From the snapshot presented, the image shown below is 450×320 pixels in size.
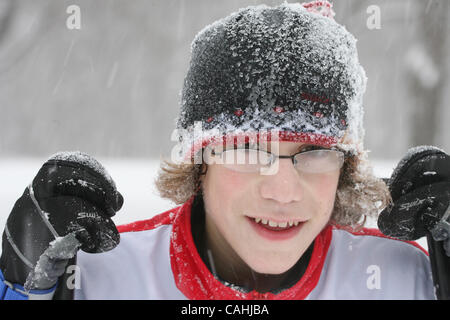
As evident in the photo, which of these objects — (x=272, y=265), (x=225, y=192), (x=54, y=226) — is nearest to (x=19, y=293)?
(x=54, y=226)

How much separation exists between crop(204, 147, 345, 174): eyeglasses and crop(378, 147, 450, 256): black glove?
1.32 feet

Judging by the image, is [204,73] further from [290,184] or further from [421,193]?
[421,193]

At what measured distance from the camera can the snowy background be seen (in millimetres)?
10234

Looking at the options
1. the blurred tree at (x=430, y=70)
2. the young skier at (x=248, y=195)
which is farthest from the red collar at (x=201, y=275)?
the blurred tree at (x=430, y=70)

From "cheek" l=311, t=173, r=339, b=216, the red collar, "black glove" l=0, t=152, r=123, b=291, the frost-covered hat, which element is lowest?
the red collar

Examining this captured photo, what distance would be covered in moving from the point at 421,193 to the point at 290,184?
0.66 m

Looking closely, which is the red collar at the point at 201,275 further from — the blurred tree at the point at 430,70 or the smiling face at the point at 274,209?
the blurred tree at the point at 430,70

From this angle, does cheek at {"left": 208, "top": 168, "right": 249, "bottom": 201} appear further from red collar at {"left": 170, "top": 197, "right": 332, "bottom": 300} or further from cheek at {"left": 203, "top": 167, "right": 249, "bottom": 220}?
red collar at {"left": 170, "top": 197, "right": 332, "bottom": 300}

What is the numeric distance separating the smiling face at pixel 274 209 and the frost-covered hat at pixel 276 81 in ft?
0.44

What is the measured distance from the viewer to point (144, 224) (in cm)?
214

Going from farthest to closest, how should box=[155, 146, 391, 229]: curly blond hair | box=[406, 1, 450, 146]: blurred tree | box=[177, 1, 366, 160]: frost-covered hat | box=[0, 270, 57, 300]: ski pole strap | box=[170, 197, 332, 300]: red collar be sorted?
box=[406, 1, 450, 146]: blurred tree < box=[155, 146, 391, 229]: curly blond hair < box=[170, 197, 332, 300]: red collar < box=[177, 1, 366, 160]: frost-covered hat < box=[0, 270, 57, 300]: ski pole strap

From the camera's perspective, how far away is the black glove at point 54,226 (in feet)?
5.15

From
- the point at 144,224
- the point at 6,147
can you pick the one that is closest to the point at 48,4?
the point at 6,147

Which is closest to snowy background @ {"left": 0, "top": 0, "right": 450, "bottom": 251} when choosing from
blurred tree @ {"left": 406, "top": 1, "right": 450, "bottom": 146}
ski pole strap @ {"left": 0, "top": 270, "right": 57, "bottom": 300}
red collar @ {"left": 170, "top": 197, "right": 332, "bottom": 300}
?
blurred tree @ {"left": 406, "top": 1, "right": 450, "bottom": 146}
